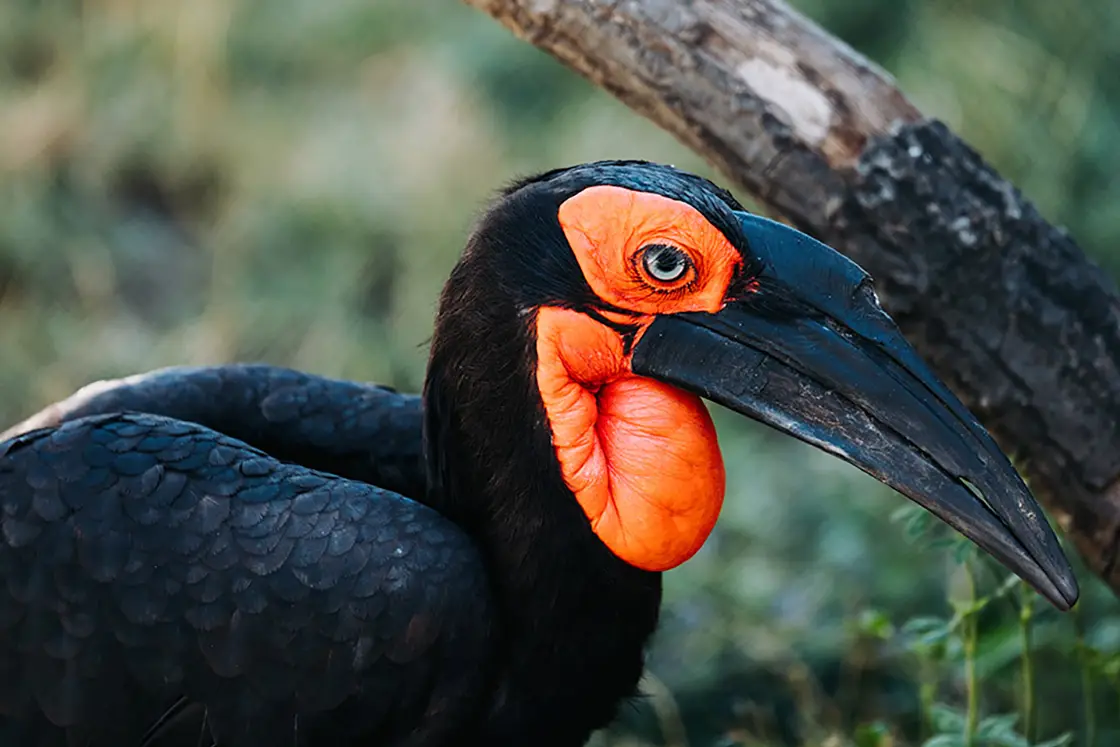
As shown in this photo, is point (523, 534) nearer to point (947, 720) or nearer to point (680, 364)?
point (680, 364)

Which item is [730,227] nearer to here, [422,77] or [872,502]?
[872,502]

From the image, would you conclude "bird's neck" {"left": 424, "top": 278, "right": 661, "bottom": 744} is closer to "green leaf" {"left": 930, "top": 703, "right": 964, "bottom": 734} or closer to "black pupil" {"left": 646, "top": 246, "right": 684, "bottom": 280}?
"black pupil" {"left": 646, "top": 246, "right": 684, "bottom": 280}

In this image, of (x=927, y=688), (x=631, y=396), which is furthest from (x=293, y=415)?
(x=927, y=688)

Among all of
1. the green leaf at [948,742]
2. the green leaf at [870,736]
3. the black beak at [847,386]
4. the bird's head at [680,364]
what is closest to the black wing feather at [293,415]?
the bird's head at [680,364]

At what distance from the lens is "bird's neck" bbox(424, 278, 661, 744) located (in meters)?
2.67

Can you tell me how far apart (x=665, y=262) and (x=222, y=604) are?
93 centimetres

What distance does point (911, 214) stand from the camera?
311cm

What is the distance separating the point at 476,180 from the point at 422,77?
1.08 meters

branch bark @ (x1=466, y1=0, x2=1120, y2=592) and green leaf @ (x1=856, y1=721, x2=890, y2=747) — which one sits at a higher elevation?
branch bark @ (x1=466, y1=0, x2=1120, y2=592)

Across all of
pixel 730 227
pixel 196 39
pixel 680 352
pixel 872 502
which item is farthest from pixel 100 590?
pixel 196 39

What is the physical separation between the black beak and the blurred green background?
692 mm

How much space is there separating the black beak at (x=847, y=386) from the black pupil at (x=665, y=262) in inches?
3.1

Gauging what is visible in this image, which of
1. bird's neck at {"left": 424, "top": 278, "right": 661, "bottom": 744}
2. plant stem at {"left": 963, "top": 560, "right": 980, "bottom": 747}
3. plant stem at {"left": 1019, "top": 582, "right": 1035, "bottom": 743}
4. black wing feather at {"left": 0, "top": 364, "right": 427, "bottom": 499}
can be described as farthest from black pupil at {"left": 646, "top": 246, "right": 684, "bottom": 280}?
plant stem at {"left": 1019, "top": 582, "right": 1035, "bottom": 743}

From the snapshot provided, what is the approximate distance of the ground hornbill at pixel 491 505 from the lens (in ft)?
8.34
